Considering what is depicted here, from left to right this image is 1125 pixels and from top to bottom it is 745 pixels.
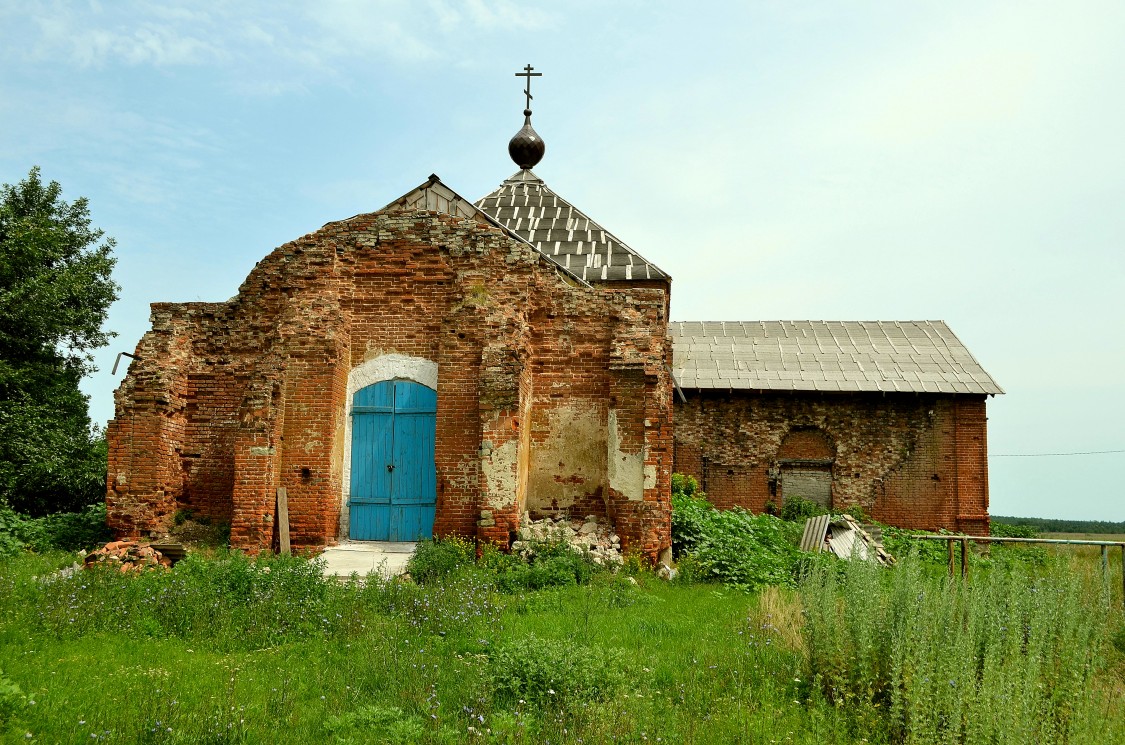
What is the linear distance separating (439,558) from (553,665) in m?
4.17

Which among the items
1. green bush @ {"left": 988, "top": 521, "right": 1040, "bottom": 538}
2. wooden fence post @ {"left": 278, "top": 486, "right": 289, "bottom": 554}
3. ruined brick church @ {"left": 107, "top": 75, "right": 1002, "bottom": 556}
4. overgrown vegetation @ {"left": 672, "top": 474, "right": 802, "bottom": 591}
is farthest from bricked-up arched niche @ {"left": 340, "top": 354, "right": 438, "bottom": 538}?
green bush @ {"left": 988, "top": 521, "right": 1040, "bottom": 538}

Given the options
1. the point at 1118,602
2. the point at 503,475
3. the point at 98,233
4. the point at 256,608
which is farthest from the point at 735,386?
the point at 98,233

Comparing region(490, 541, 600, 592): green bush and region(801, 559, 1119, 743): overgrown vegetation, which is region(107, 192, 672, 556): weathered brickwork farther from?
region(801, 559, 1119, 743): overgrown vegetation

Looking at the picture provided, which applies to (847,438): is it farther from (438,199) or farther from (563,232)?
(438,199)

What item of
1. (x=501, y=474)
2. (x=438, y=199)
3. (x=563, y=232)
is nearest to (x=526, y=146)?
(x=563, y=232)

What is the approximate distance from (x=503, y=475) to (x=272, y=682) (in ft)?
16.0

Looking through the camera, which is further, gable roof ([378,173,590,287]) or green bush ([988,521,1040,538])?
green bush ([988,521,1040,538])

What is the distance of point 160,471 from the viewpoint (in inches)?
444

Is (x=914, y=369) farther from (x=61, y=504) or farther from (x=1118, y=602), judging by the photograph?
(x=61, y=504)

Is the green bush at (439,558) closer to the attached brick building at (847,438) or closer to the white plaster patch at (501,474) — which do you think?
the white plaster patch at (501,474)

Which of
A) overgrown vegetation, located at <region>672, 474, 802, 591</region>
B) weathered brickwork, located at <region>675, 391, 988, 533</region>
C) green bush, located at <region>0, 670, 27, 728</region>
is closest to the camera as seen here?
green bush, located at <region>0, 670, 27, 728</region>

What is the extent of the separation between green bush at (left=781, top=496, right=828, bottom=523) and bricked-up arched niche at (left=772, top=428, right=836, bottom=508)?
13.5 inches

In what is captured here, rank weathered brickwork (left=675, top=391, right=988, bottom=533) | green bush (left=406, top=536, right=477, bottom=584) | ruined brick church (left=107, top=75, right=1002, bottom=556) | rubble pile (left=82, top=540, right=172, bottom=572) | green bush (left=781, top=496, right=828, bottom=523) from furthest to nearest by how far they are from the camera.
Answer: weathered brickwork (left=675, top=391, right=988, bottom=533), green bush (left=781, top=496, right=828, bottom=523), ruined brick church (left=107, top=75, right=1002, bottom=556), rubble pile (left=82, top=540, right=172, bottom=572), green bush (left=406, top=536, right=477, bottom=584)

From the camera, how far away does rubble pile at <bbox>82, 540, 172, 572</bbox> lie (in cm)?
980
